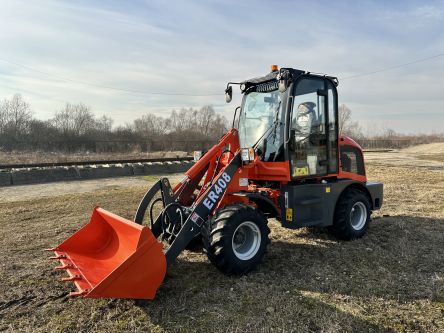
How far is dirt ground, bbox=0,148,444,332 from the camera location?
361 centimetres

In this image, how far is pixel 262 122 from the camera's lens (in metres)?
5.83

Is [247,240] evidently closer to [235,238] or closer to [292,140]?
[235,238]

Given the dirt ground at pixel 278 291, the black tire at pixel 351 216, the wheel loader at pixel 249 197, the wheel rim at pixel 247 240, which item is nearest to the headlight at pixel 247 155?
the wheel loader at pixel 249 197

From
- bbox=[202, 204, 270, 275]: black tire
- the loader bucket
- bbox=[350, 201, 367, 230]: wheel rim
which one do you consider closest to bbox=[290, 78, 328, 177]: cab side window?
bbox=[350, 201, 367, 230]: wheel rim

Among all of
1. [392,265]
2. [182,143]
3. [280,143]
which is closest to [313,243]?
[392,265]

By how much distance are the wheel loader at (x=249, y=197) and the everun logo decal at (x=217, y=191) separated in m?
0.01

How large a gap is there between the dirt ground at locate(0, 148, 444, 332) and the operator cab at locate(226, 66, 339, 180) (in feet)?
4.42

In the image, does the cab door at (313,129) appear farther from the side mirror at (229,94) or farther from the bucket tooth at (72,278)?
the bucket tooth at (72,278)

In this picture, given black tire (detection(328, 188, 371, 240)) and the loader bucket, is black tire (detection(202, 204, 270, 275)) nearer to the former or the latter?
the loader bucket

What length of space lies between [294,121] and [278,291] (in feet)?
8.06

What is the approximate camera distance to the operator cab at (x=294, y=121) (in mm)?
5426

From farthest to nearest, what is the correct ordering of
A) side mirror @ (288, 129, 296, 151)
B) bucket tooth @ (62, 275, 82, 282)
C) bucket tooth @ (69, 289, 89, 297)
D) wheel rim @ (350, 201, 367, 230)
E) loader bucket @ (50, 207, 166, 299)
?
wheel rim @ (350, 201, 367, 230) → side mirror @ (288, 129, 296, 151) → bucket tooth @ (62, 275, 82, 282) → loader bucket @ (50, 207, 166, 299) → bucket tooth @ (69, 289, 89, 297)

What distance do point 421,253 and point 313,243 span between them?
1596 mm

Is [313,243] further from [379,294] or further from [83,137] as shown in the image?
[83,137]
